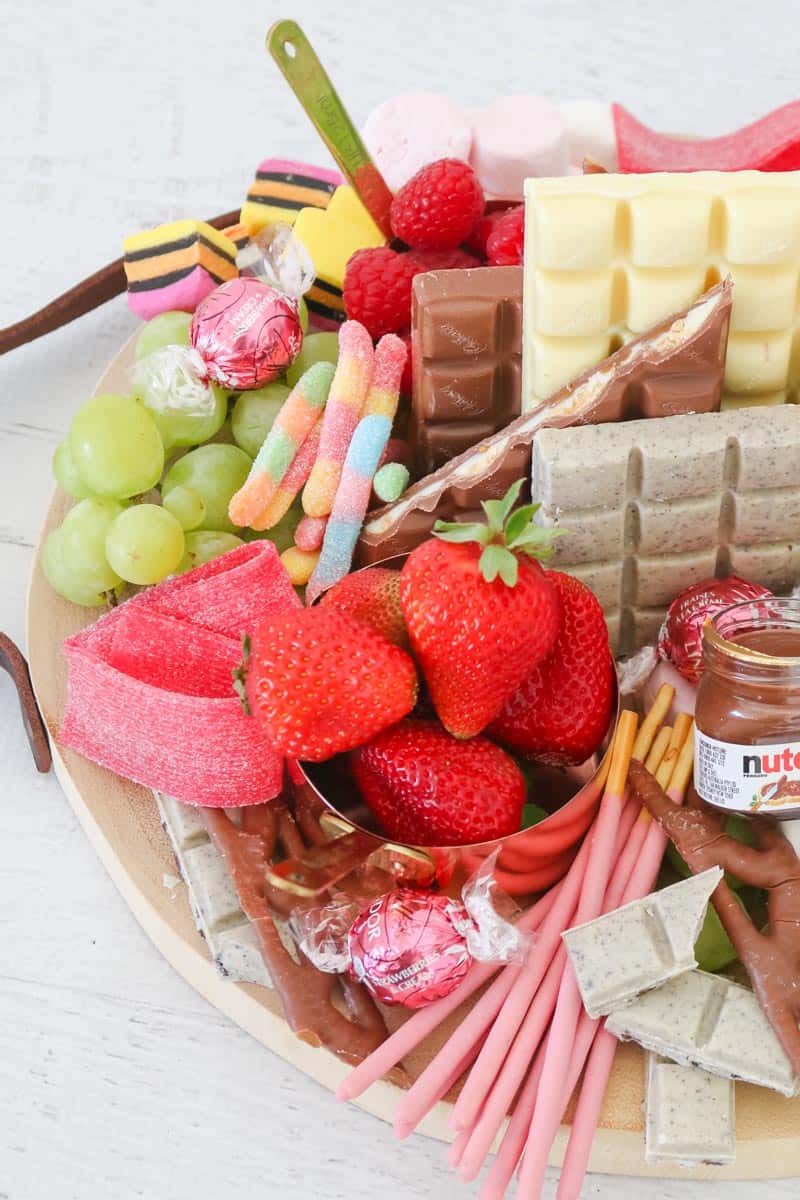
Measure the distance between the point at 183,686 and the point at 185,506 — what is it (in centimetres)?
22

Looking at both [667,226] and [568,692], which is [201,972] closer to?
[568,692]

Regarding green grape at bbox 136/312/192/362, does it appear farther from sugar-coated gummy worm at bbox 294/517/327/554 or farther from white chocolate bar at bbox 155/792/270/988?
white chocolate bar at bbox 155/792/270/988

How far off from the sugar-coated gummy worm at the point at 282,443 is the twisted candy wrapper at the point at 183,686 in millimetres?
56

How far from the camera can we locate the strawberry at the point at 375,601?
3.99 feet

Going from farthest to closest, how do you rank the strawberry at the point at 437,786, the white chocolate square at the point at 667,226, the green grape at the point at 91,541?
the green grape at the point at 91,541, the white chocolate square at the point at 667,226, the strawberry at the point at 437,786

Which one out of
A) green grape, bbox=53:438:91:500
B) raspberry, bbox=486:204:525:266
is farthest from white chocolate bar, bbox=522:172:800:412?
green grape, bbox=53:438:91:500

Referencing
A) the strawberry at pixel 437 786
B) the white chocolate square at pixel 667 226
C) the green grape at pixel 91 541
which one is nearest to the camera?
the strawberry at pixel 437 786

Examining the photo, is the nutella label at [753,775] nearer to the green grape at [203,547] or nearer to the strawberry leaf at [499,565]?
the strawberry leaf at [499,565]

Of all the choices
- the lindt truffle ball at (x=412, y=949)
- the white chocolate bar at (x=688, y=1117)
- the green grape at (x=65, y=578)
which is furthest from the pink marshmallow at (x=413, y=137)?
the white chocolate bar at (x=688, y=1117)

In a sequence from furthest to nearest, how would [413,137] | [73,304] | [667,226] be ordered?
[73,304], [413,137], [667,226]

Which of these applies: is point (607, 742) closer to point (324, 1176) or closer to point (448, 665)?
point (448, 665)

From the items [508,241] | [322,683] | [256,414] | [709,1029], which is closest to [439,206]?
[508,241]

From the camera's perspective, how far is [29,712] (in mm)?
1382

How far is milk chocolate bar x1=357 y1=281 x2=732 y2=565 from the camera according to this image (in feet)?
4.28
